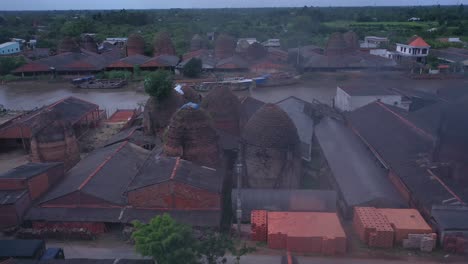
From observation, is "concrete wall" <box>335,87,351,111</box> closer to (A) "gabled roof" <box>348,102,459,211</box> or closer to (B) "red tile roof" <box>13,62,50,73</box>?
(A) "gabled roof" <box>348,102,459,211</box>

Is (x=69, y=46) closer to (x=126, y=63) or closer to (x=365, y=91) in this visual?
(x=126, y=63)

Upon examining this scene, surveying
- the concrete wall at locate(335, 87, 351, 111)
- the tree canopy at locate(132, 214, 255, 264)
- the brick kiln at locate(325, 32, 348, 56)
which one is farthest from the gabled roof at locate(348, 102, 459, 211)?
the brick kiln at locate(325, 32, 348, 56)

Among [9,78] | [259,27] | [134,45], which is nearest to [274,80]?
[134,45]

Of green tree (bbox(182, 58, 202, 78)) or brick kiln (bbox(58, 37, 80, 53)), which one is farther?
brick kiln (bbox(58, 37, 80, 53))

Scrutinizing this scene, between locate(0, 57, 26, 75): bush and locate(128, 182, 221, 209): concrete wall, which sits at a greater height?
locate(0, 57, 26, 75): bush

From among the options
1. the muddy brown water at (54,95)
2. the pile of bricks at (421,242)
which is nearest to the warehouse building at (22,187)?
the pile of bricks at (421,242)

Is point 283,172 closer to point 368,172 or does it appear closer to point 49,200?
point 368,172
